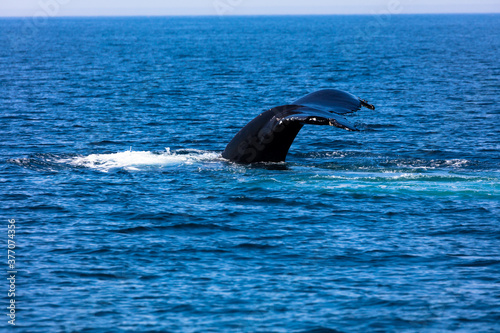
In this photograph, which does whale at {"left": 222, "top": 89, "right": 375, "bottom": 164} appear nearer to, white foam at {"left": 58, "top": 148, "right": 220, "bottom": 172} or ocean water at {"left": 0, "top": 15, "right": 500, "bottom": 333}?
ocean water at {"left": 0, "top": 15, "right": 500, "bottom": 333}

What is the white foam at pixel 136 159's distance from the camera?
896 inches

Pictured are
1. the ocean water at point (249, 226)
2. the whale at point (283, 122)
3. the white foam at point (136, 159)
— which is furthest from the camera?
the white foam at point (136, 159)

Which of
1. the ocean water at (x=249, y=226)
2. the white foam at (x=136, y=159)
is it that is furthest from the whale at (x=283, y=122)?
the white foam at (x=136, y=159)

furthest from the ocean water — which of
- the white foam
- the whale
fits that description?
the whale

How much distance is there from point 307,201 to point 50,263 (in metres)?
6.87

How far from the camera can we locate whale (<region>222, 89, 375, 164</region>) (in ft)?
60.8

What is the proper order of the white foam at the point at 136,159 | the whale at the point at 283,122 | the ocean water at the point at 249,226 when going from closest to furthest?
the ocean water at the point at 249,226, the whale at the point at 283,122, the white foam at the point at 136,159

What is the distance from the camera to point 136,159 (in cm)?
2338

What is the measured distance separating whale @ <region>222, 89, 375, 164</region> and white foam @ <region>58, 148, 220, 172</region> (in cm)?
214

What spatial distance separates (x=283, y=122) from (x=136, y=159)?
20.7 ft

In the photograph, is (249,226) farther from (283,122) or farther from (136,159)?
(136,159)

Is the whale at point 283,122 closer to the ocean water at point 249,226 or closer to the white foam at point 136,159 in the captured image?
the ocean water at point 249,226

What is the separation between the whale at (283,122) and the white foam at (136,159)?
2137 mm

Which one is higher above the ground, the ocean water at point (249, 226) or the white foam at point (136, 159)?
the white foam at point (136, 159)
